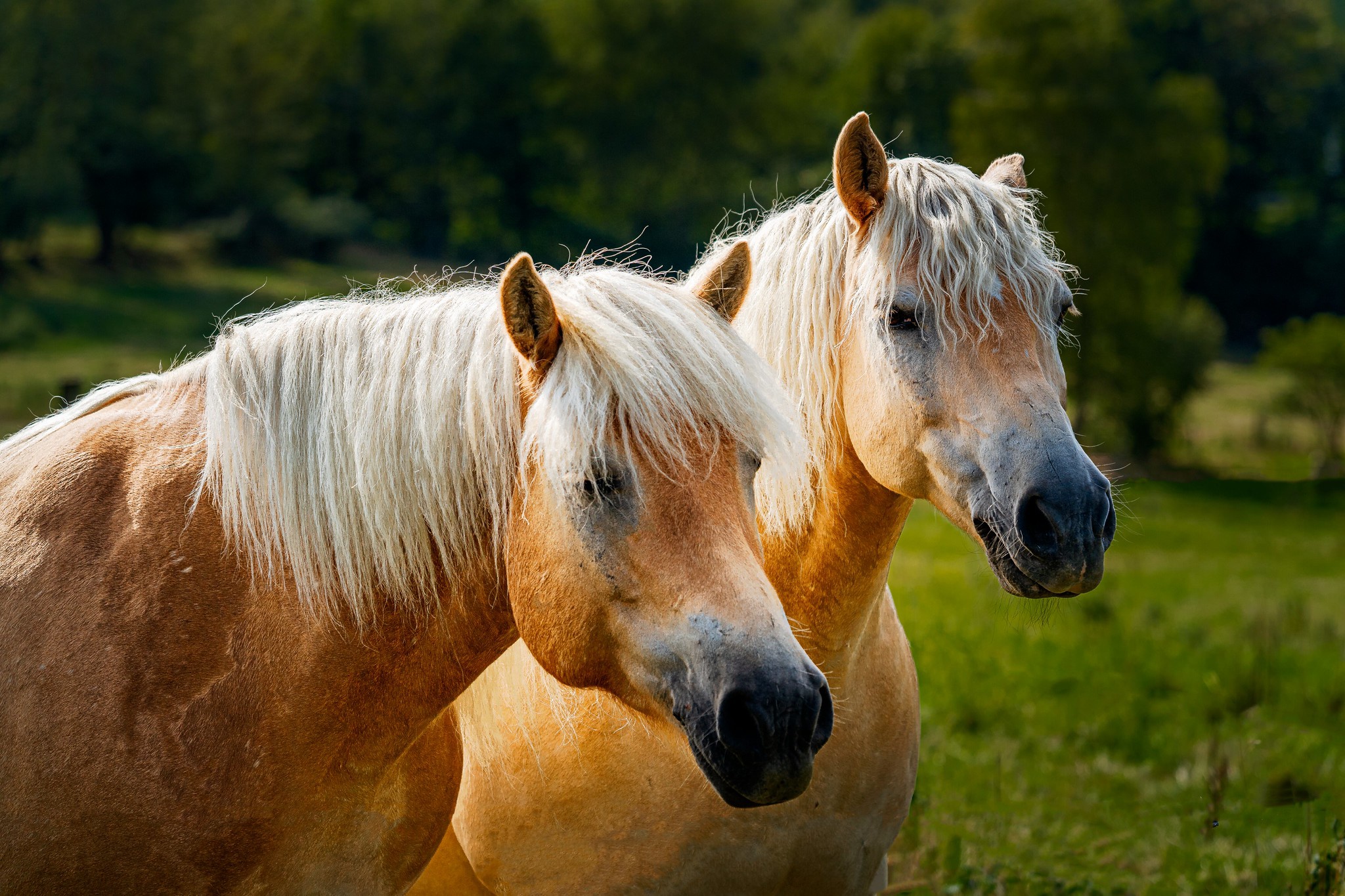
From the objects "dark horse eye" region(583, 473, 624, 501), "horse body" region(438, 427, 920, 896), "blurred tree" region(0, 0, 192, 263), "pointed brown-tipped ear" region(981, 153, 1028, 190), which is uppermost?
"pointed brown-tipped ear" region(981, 153, 1028, 190)

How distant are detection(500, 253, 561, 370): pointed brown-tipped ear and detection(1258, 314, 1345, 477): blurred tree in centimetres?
2266

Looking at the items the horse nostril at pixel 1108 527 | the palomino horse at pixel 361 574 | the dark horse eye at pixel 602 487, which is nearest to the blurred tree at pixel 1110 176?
the horse nostril at pixel 1108 527

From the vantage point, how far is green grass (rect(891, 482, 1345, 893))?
4.65 metres

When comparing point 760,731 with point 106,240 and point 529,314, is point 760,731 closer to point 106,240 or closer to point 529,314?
point 529,314

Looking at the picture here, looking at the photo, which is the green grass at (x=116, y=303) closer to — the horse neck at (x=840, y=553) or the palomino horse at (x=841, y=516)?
the palomino horse at (x=841, y=516)

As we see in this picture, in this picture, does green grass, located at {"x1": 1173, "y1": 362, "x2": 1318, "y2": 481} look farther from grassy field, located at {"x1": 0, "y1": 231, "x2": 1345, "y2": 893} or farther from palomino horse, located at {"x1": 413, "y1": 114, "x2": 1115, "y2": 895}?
palomino horse, located at {"x1": 413, "y1": 114, "x2": 1115, "y2": 895}

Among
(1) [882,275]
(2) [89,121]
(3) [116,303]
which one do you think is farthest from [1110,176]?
(2) [89,121]

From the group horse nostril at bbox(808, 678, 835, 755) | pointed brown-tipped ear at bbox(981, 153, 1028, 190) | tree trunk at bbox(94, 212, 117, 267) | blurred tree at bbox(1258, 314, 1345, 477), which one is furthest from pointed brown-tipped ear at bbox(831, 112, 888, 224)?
tree trunk at bbox(94, 212, 117, 267)

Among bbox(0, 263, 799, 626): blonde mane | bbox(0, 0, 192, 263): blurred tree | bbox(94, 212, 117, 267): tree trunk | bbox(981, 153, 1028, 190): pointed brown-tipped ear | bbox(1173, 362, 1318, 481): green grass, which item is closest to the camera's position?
bbox(0, 263, 799, 626): blonde mane

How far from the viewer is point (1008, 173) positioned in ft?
10.4

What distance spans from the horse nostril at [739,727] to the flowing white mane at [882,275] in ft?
A: 3.22

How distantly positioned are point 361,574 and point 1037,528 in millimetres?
1484

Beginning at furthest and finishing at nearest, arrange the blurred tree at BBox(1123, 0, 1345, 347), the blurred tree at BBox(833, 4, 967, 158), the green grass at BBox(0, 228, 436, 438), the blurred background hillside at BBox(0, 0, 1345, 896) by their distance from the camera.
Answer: the blurred tree at BBox(1123, 0, 1345, 347) → the blurred tree at BBox(833, 4, 967, 158) → the green grass at BBox(0, 228, 436, 438) → the blurred background hillside at BBox(0, 0, 1345, 896)

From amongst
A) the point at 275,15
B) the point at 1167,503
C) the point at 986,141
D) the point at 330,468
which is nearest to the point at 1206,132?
the point at 986,141
